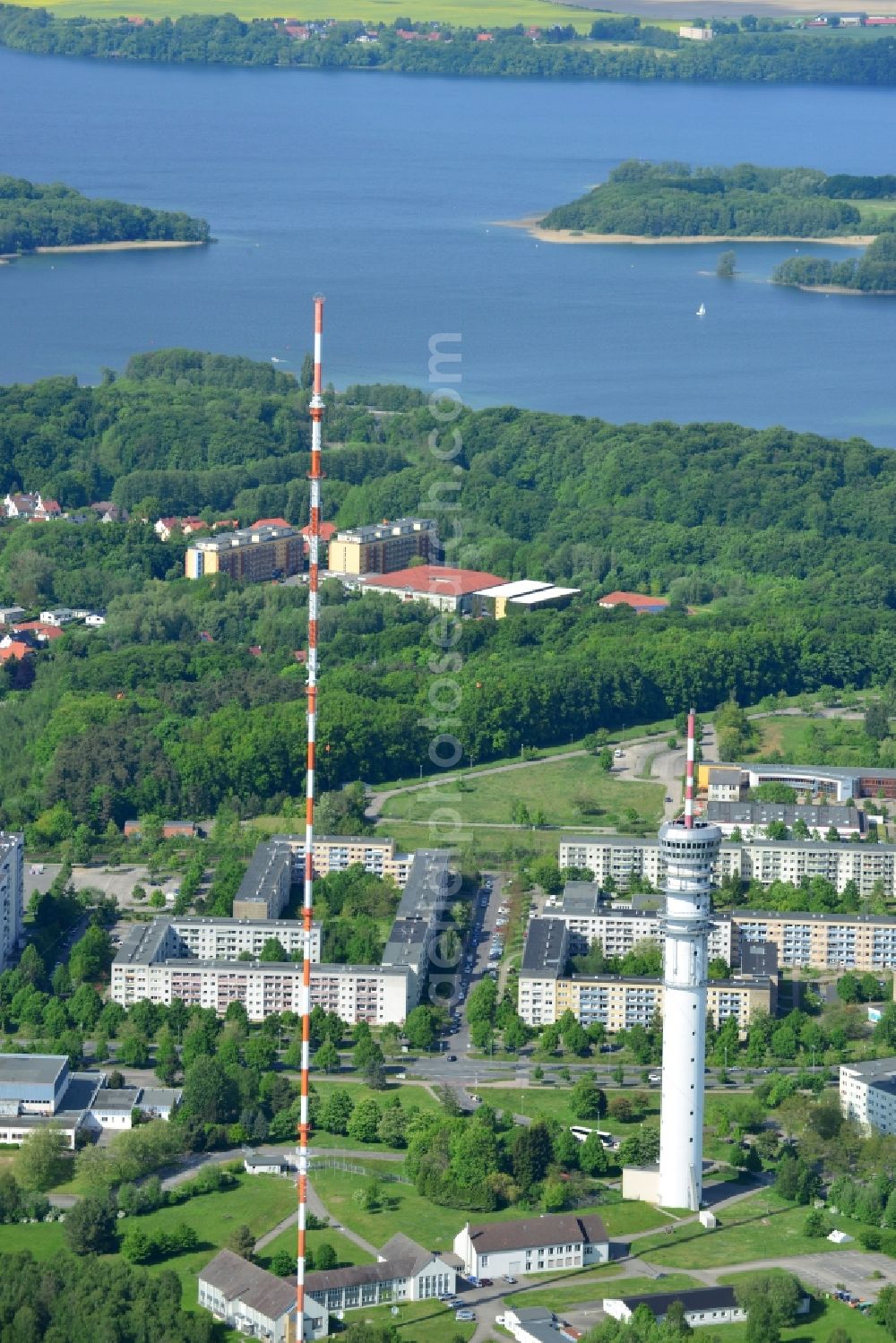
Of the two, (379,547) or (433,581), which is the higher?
(379,547)

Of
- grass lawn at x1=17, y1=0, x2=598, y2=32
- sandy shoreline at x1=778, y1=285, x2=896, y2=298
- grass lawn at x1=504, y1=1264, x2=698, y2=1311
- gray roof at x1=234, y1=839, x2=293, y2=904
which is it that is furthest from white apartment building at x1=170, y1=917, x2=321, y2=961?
grass lawn at x1=17, y1=0, x2=598, y2=32

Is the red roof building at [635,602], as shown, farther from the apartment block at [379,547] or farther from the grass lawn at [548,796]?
the grass lawn at [548,796]

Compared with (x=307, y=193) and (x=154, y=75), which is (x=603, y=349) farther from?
(x=154, y=75)

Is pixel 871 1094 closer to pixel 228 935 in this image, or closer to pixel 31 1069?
pixel 228 935

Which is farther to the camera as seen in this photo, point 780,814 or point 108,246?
point 108,246

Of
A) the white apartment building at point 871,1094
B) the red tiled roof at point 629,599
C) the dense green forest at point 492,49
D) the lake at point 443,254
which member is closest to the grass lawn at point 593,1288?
the white apartment building at point 871,1094

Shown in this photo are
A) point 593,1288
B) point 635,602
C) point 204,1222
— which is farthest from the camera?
point 635,602

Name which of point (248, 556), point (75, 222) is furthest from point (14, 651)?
point (75, 222)

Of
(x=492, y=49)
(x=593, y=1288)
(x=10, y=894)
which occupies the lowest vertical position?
(x=593, y=1288)
